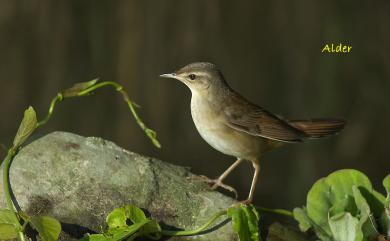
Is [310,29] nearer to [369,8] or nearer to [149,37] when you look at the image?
[369,8]

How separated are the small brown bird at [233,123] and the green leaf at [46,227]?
1020 mm

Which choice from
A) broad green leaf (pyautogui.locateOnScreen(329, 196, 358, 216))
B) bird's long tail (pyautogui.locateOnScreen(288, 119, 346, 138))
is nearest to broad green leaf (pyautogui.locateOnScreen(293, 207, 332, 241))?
broad green leaf (pyautogui.locateOnScreen(329, 196, 358, 216))

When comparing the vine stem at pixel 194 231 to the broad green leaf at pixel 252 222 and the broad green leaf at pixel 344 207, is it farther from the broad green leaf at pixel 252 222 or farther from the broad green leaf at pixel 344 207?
the broad green leaf at pixel 344 207

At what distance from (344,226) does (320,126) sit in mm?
789

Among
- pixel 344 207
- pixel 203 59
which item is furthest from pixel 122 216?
pixel 203 59

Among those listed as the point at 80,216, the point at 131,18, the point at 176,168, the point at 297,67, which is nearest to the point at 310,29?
the point at 297,67

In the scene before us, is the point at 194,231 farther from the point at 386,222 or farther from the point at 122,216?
the point at 386,222

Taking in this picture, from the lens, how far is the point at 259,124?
3.65 meters

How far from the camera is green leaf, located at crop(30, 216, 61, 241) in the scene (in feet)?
8.40

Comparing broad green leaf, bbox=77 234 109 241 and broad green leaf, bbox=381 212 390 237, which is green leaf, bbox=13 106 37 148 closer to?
broad green leaf, bbox=77 234 109 241

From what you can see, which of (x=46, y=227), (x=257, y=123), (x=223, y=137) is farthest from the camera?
(x=257, y=123)

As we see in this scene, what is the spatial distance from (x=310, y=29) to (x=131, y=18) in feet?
6.20

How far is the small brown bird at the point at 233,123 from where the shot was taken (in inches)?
138

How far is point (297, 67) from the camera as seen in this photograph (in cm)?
755
